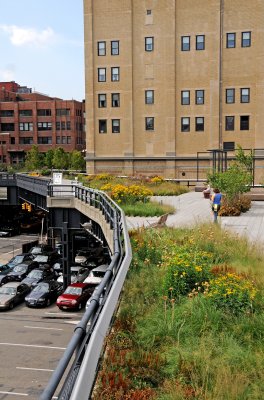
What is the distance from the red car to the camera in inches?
1243

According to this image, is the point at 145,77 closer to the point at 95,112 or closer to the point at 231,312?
the point at 95,112

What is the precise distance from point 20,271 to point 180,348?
37.7 m

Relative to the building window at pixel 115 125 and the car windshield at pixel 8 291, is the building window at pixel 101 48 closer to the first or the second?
the building window at pixel 115 125

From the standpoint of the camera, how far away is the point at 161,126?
54562 millimetres

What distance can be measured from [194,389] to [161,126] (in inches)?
1972

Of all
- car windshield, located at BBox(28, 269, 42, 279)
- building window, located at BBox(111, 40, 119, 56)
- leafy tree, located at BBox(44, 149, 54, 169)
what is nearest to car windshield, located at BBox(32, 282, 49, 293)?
car windshield, located at BBox(28, 269, 42, 279)

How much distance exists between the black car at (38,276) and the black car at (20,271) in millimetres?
820

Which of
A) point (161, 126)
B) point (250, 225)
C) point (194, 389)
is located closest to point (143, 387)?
point (194, 389)

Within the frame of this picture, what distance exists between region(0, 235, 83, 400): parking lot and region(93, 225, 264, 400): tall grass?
35.7ft

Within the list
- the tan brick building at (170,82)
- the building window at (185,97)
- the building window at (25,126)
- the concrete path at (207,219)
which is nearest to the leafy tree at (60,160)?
the building window at (25,126)

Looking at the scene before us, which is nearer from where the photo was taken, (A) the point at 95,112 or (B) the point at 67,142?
(A) the point at 95,112

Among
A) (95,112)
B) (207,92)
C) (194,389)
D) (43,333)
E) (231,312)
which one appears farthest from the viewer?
(95,112)

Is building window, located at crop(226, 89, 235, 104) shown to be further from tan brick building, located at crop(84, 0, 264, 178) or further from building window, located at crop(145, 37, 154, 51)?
building window, located at crop(145, 37, 154, 51)

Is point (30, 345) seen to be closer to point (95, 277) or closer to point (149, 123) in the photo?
point (95, 277)
